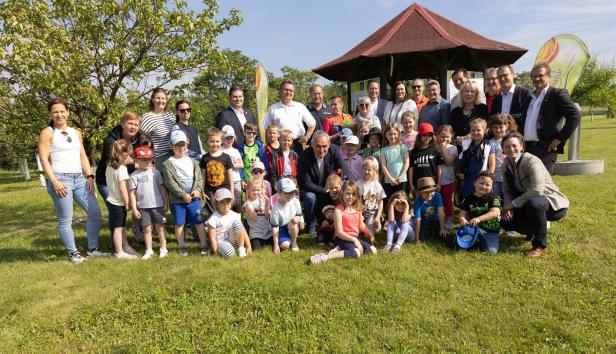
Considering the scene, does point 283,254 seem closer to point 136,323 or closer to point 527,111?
point 136,323

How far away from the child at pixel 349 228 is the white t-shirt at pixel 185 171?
1.97 meters

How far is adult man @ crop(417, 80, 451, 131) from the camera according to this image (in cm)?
600

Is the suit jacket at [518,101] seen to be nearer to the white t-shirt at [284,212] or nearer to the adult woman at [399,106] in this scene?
the adult woman at [399,106]

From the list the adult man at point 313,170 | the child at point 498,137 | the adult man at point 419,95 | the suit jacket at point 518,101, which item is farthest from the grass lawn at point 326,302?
the adult man at point 419,95

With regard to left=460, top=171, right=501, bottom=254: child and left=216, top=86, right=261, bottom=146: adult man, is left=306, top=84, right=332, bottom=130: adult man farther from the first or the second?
left=460, top=171, right=501, bottom=254: child

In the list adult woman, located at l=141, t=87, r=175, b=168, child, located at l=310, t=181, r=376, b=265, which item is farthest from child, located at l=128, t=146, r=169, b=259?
child, located at l=310, t=181, r=376, b=265

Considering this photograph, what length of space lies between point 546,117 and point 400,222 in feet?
7.71

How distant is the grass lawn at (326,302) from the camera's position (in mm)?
3010

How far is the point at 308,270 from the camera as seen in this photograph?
4340 mm

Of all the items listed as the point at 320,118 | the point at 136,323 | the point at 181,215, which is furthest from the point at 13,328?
the point at 320,118

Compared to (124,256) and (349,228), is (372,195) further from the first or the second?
(124,256)

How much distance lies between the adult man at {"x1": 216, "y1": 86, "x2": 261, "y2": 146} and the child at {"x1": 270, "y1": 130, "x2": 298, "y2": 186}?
0.64 meters

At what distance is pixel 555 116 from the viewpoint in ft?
16.1

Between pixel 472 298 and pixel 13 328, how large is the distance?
428 cm
